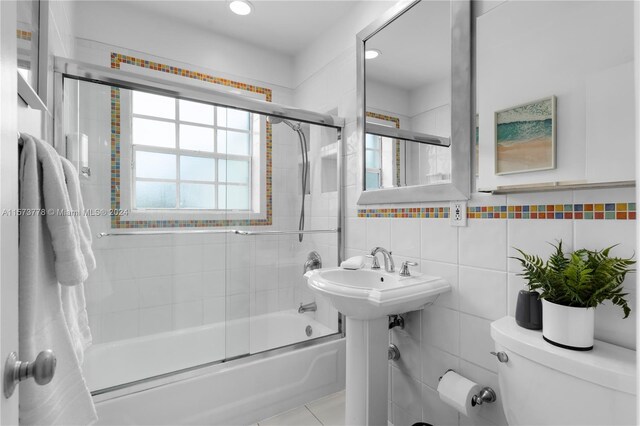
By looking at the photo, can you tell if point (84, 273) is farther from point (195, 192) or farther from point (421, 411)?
point (421, 411)

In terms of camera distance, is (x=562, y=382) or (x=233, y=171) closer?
(x=562, y=382)

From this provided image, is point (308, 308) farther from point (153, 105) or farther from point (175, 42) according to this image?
point (175, 42)

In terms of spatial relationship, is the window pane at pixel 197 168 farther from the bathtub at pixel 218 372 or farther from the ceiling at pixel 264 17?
the ceiling at pixel 264 17

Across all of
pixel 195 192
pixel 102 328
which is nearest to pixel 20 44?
pixel 195 192

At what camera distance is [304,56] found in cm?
271

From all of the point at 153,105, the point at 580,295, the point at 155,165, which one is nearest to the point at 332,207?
the point at 155,165

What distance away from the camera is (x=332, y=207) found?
7.00ft

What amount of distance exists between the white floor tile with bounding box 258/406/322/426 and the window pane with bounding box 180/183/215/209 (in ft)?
4.05

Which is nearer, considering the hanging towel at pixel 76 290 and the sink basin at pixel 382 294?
the hanging towel at pixel 76 290

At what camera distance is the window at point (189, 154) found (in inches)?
65.2

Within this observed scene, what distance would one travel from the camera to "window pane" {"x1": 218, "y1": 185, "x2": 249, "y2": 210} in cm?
181

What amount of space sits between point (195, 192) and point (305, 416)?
4.63 ft

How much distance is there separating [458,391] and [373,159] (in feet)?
4.04

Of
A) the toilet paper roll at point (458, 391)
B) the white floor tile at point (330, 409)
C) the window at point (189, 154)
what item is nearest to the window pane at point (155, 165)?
the window at point (189, 154)
